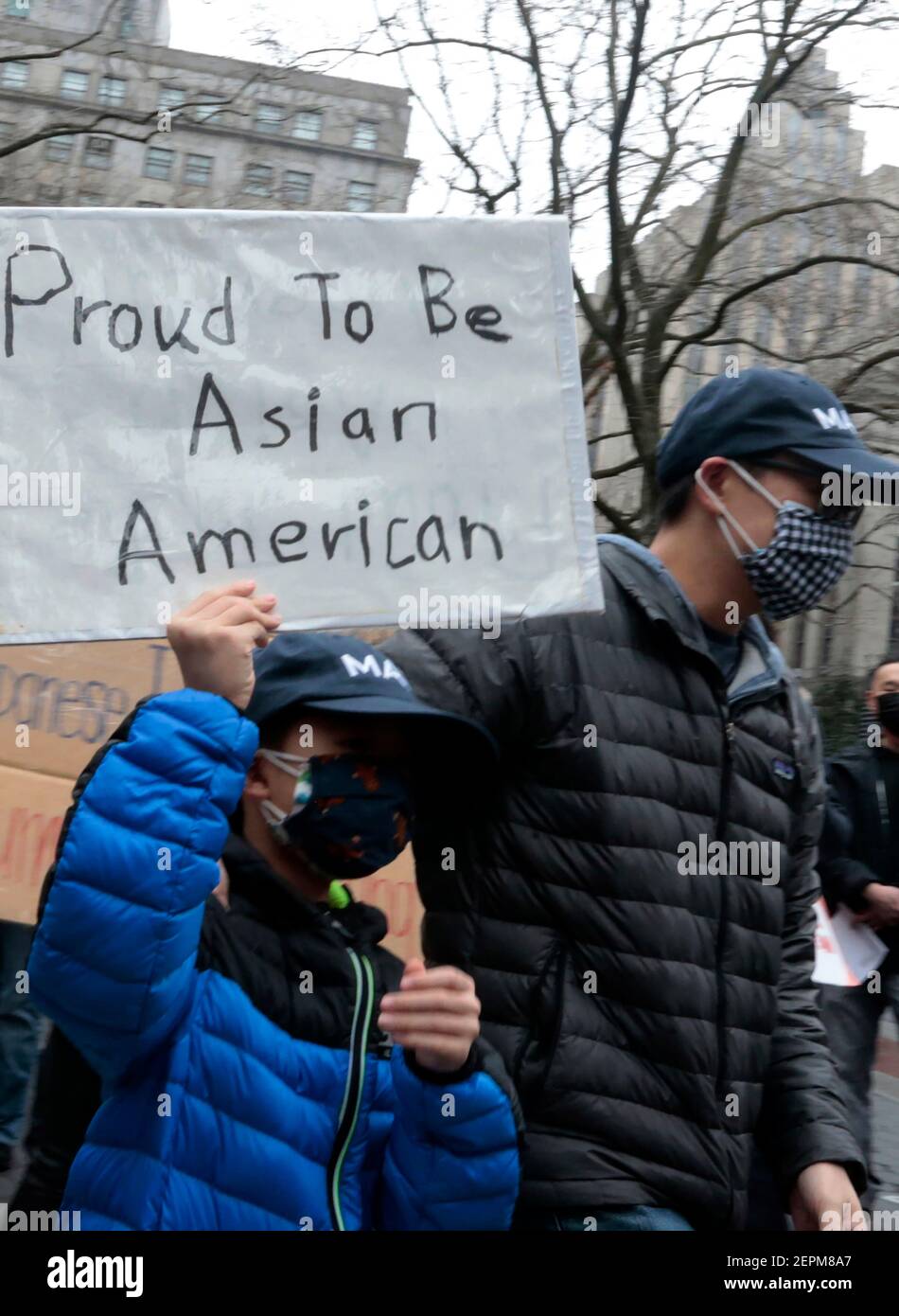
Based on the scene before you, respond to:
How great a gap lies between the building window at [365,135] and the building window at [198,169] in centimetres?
143

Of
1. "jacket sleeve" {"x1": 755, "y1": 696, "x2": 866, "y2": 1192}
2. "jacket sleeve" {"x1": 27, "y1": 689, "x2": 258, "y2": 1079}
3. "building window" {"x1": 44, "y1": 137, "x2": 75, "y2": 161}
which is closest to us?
"jacket sleeve" {"x1": 27, "y1": 689, "x2": 258, "y2": 1079}

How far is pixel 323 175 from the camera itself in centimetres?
977

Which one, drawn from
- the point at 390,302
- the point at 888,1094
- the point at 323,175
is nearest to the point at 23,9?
the point at 323,175

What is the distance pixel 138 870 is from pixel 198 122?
971 centimetres

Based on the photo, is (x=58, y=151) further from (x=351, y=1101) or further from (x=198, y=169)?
(x=351, y=1101)

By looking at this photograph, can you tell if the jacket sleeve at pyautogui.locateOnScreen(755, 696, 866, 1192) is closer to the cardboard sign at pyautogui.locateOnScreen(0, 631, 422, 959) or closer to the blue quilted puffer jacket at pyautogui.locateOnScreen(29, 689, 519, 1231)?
the blue quilted puffer jacket at pyautogui.locateOnScreen(29, 689, 519, 1231)

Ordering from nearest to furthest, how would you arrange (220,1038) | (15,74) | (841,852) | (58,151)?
(220,1038) < (841,852) < (58,151) < (15,74)

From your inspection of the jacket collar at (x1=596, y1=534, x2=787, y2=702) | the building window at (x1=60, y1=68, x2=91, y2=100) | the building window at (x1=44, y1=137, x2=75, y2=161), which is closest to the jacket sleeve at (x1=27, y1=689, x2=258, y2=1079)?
the jacket collar at (x1=596, y1=534, x2=787, y2=702)

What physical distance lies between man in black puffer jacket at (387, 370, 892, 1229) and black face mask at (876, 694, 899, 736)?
2474 mm

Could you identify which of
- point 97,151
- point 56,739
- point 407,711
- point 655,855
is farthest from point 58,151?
point 655,855

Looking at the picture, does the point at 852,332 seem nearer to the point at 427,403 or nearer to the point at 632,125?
the point at 632,125

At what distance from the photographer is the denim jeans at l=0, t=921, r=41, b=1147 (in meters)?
4.63

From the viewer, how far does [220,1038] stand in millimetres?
1802

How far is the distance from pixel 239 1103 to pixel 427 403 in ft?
2.93
